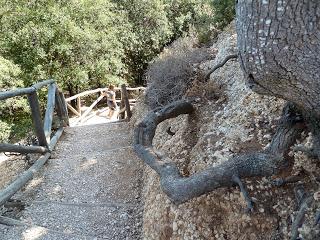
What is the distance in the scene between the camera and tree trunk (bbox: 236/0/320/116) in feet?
5.63

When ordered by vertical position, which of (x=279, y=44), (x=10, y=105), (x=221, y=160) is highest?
(x=279, y=44)

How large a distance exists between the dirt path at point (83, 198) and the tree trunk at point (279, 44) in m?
2.52

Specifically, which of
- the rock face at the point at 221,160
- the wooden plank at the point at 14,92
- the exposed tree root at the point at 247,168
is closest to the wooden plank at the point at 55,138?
the wooden plank at the point at 14,92

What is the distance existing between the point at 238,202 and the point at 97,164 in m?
2.84

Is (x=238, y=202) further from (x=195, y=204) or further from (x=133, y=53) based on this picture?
(x=133, y=53)

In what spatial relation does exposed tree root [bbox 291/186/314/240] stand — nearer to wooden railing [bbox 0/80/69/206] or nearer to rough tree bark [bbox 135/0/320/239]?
rough tree bark [bbox 135/0/320/239]

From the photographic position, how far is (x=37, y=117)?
5309 mm

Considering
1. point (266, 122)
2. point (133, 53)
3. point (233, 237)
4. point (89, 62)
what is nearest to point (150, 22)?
point (133, 53)

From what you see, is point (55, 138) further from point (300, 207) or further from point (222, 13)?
point (222, 13)

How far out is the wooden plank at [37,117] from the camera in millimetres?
5223

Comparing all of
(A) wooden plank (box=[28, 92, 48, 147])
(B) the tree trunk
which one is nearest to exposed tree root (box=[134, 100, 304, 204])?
(B) the tree trunk

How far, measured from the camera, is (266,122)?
12.0 ft

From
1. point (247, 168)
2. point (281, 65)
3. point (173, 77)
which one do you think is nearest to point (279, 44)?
point (281, 65)

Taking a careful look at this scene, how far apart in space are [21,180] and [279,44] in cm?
365
